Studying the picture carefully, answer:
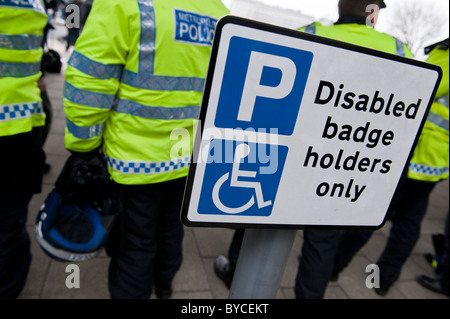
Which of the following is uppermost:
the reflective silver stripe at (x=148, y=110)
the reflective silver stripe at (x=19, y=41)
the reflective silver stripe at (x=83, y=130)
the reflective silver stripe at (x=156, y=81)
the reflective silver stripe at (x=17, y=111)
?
the reflective silver stripe at (x=19, y=41)

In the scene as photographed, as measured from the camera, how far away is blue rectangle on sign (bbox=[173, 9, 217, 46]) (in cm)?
141

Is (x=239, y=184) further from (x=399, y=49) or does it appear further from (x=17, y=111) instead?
(x=399, y=49)

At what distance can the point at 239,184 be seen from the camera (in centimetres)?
75

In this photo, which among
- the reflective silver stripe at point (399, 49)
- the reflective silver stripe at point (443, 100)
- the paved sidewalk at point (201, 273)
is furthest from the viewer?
the reflective silver stripe at point (443, 100)

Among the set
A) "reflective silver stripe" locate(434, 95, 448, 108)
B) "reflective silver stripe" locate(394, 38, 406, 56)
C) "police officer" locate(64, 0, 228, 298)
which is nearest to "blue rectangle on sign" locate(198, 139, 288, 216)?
"police officer" locate(64, 0, 228, 298)

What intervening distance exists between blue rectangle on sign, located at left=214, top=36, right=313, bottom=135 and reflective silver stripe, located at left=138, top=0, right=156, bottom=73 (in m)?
0.86

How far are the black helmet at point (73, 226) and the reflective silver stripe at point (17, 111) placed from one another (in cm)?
38

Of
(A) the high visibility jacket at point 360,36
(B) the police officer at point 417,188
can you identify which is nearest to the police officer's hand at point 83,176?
(A) the high visibility jacket at point 360,36

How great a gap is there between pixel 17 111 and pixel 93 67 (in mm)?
417

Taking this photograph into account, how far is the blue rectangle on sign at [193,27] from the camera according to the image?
1.41 meters

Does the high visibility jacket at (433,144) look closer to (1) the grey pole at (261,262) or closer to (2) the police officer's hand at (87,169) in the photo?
(1) the grey pole at (261,262)

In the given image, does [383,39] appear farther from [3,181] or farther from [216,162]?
[3,181]

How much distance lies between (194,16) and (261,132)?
3.22 ft
